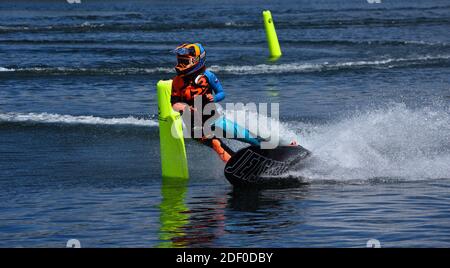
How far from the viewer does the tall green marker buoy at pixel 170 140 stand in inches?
559

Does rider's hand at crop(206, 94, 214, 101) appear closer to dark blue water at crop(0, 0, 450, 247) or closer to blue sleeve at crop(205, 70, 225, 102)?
blue sleeve at crop(205, 70, 225, 102)

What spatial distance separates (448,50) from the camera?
3238cm

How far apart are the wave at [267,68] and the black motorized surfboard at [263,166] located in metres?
13.2

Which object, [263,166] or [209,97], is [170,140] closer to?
[209,97]

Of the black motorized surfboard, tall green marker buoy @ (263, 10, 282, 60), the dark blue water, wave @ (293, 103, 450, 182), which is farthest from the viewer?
tall green marker buoy @ (263, 10, 282, 60)

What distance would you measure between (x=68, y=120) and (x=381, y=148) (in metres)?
6.82

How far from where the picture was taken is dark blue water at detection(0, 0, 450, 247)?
11.3 metres

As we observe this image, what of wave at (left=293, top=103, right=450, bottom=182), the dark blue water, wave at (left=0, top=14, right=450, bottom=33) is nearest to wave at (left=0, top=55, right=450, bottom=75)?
the dark blue water

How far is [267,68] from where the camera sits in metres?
28.1

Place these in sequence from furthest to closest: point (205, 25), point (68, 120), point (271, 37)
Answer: point (205, 25) < point (271, 37) < point (68, 120)

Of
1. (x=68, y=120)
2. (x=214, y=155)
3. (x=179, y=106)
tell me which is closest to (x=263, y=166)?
(x=179, y=106)

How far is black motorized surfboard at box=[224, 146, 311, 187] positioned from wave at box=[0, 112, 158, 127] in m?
5.43

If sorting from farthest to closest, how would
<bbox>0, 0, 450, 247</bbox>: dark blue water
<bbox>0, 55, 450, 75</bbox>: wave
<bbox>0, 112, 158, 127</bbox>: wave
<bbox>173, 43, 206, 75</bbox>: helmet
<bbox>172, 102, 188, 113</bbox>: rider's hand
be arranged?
<bbox>0, 55, 450, 75</bbox>: wave
<bbox>0, 112, 158, 127</bbox>: wave
<bbox>172, 102, 188, 113</bbox>: rider's hand
<bbox>173, 43, 206, 75</bbox>: helmet
<bbox>0, 0, 450, 247</bbox>: dark blue water
